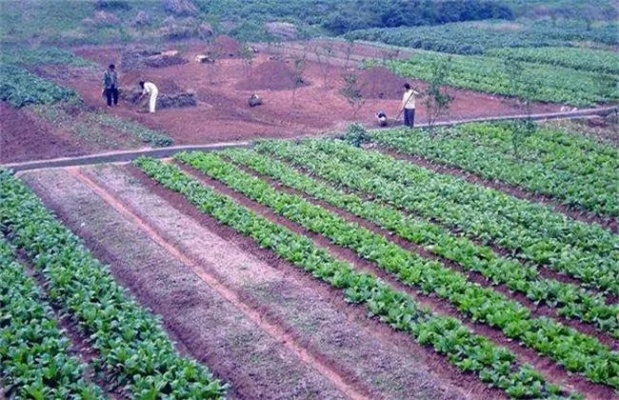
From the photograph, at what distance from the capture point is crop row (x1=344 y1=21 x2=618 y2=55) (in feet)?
161

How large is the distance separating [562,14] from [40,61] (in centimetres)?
5124

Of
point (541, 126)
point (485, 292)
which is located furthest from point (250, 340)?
point (541, 126)

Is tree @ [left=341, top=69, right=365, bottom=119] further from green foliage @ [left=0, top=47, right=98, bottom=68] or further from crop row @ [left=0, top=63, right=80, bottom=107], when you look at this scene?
green foliage @ [left=0, top=47, right=98, bottom=68]

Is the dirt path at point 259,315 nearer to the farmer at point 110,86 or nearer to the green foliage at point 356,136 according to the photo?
the green foliage at point 356,136

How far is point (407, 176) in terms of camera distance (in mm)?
18875

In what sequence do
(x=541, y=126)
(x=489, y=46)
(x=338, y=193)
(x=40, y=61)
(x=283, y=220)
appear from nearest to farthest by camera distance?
(x=283, y=220) → (x=338, y=193) → (x=541, y=126) → (x=40, y=61) → (x=489, y=46)

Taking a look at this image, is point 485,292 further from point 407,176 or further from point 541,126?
point 541,126

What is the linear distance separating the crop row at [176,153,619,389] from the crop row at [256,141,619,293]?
5.50 ft

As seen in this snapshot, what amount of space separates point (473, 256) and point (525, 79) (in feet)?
73.1

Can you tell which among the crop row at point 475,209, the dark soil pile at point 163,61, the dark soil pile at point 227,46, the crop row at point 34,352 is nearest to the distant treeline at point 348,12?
the dark soil pile at point 227,46

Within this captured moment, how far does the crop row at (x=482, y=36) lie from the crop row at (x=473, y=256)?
29.2m

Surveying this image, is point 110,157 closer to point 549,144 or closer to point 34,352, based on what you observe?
point 34,352

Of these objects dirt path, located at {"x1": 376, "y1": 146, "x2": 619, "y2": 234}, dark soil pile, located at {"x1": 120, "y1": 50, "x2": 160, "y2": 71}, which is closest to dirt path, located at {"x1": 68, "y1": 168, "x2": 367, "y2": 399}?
dirt path, located at {"x1": 376, "y1": 146, "x2": 619, "y2": 234}

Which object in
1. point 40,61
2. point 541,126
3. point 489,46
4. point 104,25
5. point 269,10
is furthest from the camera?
point 269,10
